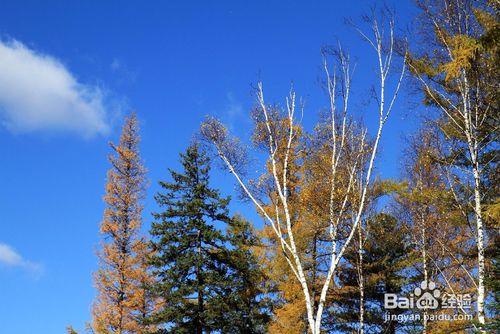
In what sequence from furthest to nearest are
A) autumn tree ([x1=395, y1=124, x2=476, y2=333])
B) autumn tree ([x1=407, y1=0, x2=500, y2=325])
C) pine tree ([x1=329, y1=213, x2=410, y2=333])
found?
1. pine tree ([x1=329, y1=213, x2=410, y2=333])
2. autumn tree ([x1=395, y1=124, x2=476, y2=333])
3. autumn tree ([x1=407, y1=0, x2=500, y2=325])

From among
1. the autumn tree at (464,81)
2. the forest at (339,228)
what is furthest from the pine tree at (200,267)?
the autumn tree at (464,81)

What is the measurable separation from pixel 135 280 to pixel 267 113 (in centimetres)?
1293

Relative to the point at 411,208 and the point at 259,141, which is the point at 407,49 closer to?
the point at 259,141

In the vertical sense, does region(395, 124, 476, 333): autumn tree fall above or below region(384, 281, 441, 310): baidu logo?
above

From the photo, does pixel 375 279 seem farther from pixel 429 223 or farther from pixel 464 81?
pixel 464 81

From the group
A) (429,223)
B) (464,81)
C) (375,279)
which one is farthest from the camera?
(375,279)

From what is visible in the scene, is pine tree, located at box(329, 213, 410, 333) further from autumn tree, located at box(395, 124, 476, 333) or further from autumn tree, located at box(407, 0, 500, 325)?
autumn tree, located at box(407, 0, 500, 325)

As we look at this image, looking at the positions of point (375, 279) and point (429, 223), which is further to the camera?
point (375, 279)

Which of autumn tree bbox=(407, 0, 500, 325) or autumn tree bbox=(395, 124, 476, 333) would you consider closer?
autumn tree bbox=(407, 0, 500, 325)

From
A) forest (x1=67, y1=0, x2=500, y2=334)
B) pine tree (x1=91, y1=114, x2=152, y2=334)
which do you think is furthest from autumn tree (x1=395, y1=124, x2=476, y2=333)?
pine tree (x1=91, y1=114, x2=152, y2=334)

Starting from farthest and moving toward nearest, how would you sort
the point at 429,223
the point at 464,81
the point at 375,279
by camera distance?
the point at 375,279, the point at 429,223, the point at 464,81

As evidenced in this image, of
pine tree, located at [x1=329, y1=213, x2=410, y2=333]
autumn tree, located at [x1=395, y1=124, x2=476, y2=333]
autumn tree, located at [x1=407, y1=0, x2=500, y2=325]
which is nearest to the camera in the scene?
autumn tree, located at [x1=407, y1=0, x2=500, y2=325]

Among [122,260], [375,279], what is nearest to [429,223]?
[375,279]

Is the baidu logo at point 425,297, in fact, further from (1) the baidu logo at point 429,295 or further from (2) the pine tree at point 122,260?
(2) the pine tree at point 122,260
